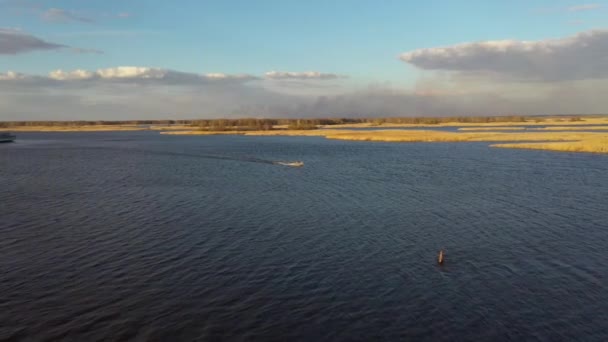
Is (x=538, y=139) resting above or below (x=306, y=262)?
above

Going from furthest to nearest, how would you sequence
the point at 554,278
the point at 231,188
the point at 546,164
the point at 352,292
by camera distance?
1. the point at 546,164
2. the point at 231,188
3. the point at 554,278
4. the point at 352,292

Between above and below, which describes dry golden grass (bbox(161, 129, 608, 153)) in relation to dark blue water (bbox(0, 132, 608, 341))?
above

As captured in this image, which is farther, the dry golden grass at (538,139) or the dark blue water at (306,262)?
the dry golden grass at (538,139)

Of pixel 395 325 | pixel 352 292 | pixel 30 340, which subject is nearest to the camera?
pixel 30 340

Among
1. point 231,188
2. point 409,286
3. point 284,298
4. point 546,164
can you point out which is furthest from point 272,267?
point 546,164

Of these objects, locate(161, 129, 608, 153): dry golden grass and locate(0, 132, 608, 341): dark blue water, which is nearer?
locate(0, 132, 608, 341): dark blue water

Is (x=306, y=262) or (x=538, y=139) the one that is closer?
(x=306, y=262)

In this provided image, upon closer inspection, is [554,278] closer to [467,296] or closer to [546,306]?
[546,306]

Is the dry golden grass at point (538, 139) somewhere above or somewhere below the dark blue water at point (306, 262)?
above
